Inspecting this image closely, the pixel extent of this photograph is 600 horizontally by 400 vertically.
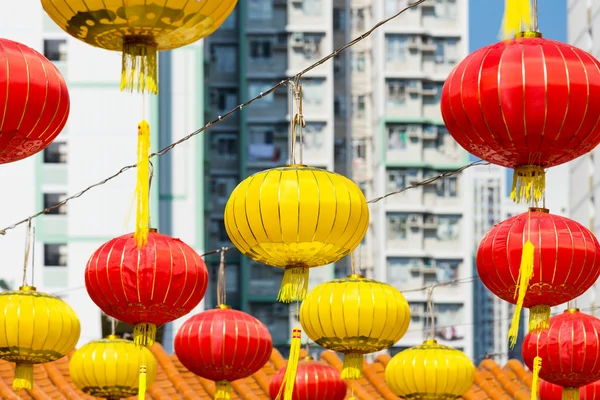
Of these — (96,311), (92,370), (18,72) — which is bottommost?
(96,311)

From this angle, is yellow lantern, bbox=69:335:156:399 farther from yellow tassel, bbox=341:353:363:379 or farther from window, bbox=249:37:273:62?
window, bbox=249:37:273:62

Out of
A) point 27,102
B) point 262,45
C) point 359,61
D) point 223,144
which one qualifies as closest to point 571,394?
point 27,102

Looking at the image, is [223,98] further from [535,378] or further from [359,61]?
[535,378]

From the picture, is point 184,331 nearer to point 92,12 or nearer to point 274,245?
point 274,245

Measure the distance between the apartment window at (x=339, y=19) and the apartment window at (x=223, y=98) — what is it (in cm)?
380

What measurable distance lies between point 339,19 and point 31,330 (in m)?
38.0

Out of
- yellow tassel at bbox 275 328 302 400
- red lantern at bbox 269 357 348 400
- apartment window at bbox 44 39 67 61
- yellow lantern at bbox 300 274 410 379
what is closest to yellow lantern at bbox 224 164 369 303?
yellow tassel at bbox 275 328 302 400

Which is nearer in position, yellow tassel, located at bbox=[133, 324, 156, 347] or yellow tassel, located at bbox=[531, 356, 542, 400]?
yellow tassel, located at bbox=[531, 356, 542, 400]

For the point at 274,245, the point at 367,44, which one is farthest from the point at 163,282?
the point at 367,44

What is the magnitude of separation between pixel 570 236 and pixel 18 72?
11.7 ft

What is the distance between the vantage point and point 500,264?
9602 mm

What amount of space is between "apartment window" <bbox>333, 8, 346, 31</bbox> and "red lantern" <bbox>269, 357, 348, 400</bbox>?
35.3m

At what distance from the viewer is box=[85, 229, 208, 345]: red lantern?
10445mm

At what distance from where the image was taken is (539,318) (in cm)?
930
